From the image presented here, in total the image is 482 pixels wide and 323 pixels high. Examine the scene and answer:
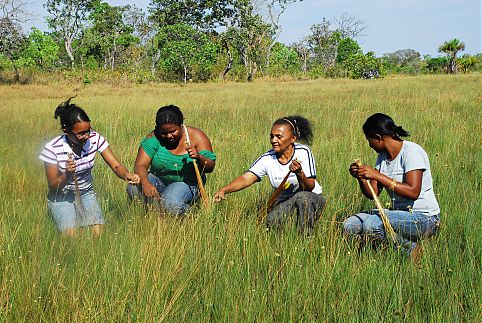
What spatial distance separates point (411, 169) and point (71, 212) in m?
2.59

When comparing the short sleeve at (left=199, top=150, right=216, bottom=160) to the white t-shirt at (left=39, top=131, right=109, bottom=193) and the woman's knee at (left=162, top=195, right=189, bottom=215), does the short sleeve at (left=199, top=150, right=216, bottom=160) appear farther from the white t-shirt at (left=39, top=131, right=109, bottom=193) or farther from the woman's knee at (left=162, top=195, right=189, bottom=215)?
the white t-shirt at (left=39, top=131, right=109, bottom=193)

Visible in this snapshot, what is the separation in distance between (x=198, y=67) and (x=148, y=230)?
105 feet

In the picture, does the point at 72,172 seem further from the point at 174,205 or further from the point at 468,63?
the point at 468,63

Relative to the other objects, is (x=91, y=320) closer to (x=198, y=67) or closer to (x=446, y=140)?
(x=446, y=140)

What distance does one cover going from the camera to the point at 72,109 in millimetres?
4039

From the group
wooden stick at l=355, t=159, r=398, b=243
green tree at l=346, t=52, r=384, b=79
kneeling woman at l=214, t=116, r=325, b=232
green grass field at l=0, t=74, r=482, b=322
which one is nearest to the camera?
green grass field at l=0, t=74, r=482, b=322

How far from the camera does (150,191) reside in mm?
4375

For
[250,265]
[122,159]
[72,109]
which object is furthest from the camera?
[122,159]

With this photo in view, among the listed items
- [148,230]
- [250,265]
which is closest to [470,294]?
[250,265]

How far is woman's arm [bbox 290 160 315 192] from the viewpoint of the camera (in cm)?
373

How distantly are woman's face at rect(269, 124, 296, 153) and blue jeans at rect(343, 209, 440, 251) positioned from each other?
83cm

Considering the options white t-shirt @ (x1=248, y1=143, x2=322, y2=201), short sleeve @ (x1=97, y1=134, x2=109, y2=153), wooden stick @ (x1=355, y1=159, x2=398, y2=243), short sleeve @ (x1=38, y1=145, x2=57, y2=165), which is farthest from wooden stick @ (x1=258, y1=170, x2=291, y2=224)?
short sleeve @ (x1=38, y1=145, x2=57, y2=165)

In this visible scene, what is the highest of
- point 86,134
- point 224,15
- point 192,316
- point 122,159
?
point 224,15

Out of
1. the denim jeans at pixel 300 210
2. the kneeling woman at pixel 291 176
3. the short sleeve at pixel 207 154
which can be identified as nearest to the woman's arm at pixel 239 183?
the kneeling woman at pixel 291 176
